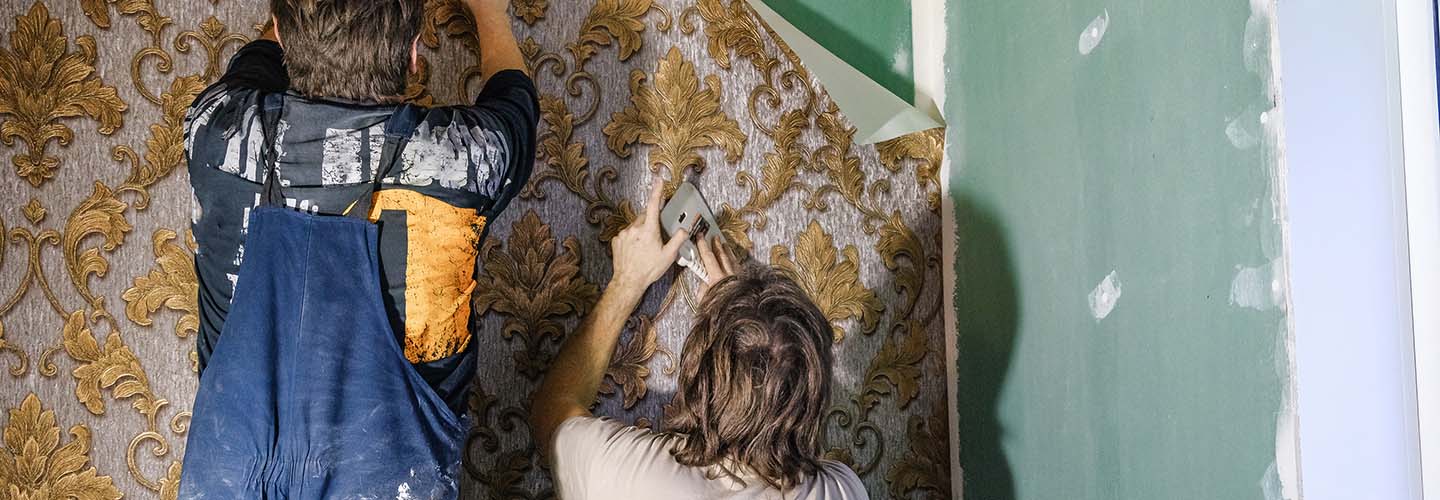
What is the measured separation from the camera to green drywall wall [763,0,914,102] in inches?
81.4

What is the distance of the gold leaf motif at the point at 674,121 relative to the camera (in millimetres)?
1943

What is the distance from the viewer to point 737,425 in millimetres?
1502

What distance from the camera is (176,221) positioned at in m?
1.74

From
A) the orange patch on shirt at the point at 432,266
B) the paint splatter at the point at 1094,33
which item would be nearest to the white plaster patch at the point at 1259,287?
A: the paint splatter at the point at 1094,33

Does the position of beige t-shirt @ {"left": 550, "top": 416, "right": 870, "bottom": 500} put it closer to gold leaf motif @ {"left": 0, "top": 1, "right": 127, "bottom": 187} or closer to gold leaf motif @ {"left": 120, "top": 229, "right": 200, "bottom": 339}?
gold leaf motif @ {"left": 120, "top": 229, "right": 200, "bottom": 339}

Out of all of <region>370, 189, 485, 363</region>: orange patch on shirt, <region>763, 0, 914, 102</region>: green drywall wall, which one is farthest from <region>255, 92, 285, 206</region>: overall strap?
<region>763, 0, 914, 102</region>: green drywall wall

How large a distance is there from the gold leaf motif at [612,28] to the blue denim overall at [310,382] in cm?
51

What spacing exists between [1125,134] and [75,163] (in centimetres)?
151

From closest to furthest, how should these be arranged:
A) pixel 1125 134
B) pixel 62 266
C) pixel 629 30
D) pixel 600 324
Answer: pixel 1125 134, pixel 62 266, pixel 600 324, pixel 629 30

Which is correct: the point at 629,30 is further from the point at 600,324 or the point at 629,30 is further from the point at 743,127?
the point at 600,324

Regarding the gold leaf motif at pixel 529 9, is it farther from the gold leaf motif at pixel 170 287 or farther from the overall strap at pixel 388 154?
the gold leaf motif at pixel 170 287

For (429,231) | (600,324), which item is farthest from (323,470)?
(600,324)

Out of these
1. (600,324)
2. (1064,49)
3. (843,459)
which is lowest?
(843,459)

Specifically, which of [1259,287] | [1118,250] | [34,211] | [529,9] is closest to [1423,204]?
[1259,287]
